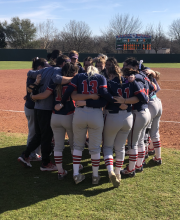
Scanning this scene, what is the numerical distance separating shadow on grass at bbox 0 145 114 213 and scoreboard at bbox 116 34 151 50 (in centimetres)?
3895

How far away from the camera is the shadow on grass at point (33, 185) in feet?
10.7

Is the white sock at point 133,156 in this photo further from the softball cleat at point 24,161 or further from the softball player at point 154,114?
the softball cleat at point 24,161

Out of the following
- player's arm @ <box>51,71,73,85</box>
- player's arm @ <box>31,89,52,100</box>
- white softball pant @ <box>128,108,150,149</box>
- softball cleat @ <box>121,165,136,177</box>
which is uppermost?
player's arm @ <box>51,71,73,85</box>

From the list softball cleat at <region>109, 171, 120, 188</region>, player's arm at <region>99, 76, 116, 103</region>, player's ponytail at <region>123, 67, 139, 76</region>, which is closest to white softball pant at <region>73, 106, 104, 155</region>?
player's arm at <region>99, 76, 116, 103</region>

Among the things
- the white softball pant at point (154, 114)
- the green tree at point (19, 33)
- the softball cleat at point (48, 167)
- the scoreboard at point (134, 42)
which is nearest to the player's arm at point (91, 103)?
the white softball pant at point (154, 114)

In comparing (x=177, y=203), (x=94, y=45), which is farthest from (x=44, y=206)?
(x=94, y=45)

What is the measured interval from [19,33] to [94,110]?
61.4 metres

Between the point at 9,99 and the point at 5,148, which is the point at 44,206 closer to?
the point at 5,148

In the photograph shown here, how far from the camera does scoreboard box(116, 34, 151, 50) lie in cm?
4066

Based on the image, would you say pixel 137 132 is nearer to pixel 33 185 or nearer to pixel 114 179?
pixel 114 179

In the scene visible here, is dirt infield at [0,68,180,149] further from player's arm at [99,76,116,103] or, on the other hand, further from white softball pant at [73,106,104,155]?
player's arm at [99,76,116,103]

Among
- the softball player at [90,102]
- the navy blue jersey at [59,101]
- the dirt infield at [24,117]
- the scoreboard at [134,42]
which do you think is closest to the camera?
the softball player at [90,102]

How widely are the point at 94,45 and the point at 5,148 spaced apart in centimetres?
5872

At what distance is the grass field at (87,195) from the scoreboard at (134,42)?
38.8 m
